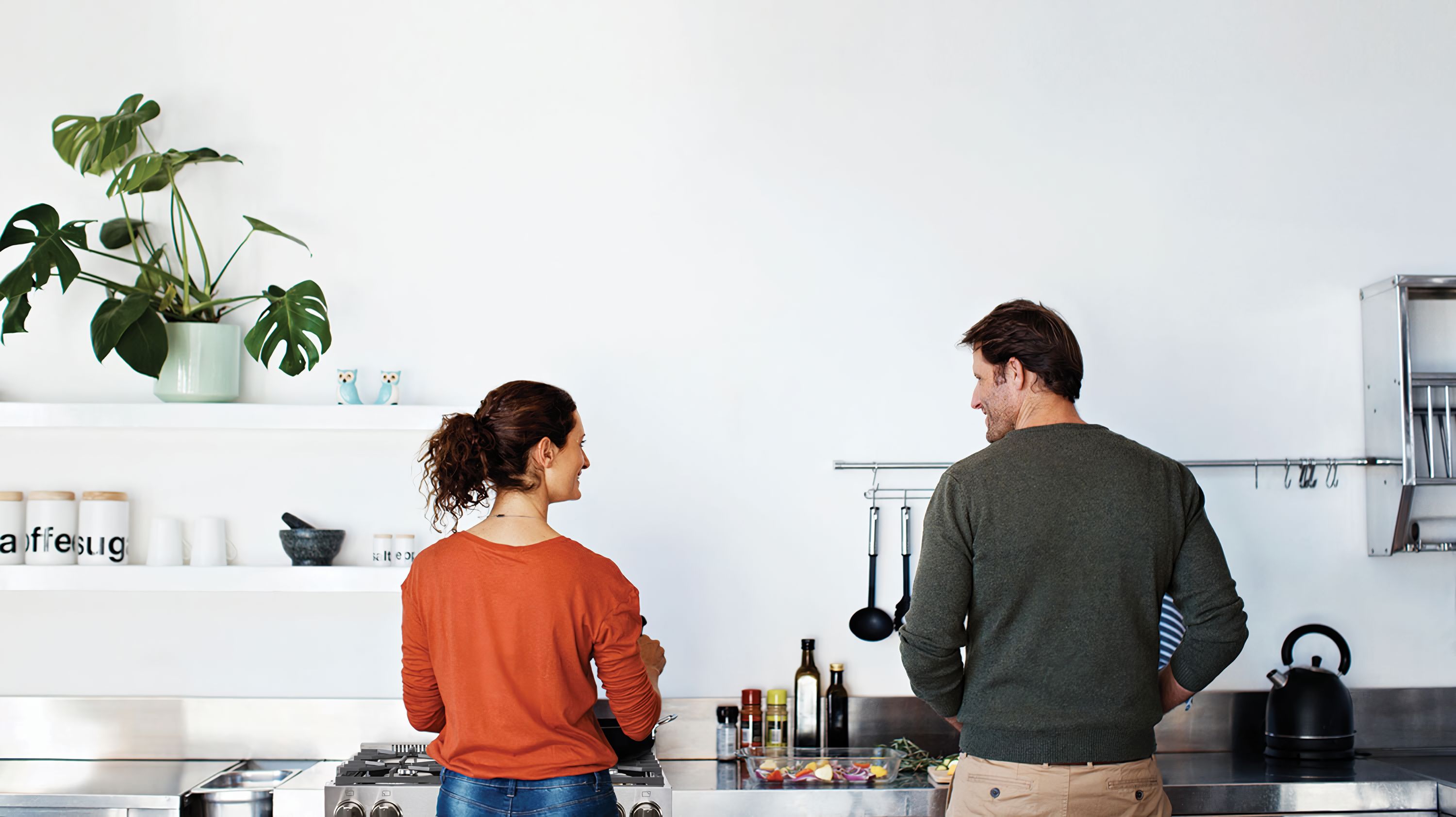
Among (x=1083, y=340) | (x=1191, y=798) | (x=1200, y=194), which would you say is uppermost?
(x=1200, y=194)

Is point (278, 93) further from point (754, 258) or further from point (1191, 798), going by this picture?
point (1191, 798)

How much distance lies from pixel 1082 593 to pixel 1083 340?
4.48 ft

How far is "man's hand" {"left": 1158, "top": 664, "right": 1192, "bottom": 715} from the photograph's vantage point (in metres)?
1.79

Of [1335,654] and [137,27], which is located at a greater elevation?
[137,27]

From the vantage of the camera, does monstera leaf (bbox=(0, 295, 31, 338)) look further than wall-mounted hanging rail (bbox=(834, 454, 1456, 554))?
No

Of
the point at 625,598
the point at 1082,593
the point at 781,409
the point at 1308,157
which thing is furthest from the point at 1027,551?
the point at 1308,157

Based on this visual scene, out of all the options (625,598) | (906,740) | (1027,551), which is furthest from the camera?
(906,740)

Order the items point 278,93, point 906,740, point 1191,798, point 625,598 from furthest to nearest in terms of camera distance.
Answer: point 278,93 < point 906,740 < point 1191,798 < point 625,598

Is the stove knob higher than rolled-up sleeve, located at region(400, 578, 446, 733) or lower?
lower

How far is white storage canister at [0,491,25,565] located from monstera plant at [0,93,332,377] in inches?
15.4

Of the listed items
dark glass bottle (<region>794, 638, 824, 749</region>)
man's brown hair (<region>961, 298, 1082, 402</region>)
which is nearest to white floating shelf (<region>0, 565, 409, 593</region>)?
dark glass bottle (<region>794, 638, 824, 749</region>)

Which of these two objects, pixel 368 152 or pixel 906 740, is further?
pixel 368 152

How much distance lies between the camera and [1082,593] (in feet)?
5.32

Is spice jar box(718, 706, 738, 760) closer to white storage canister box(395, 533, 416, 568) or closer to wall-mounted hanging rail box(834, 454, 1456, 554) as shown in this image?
wall-mounted hanging rail box(834, 454, 1456, 554)
